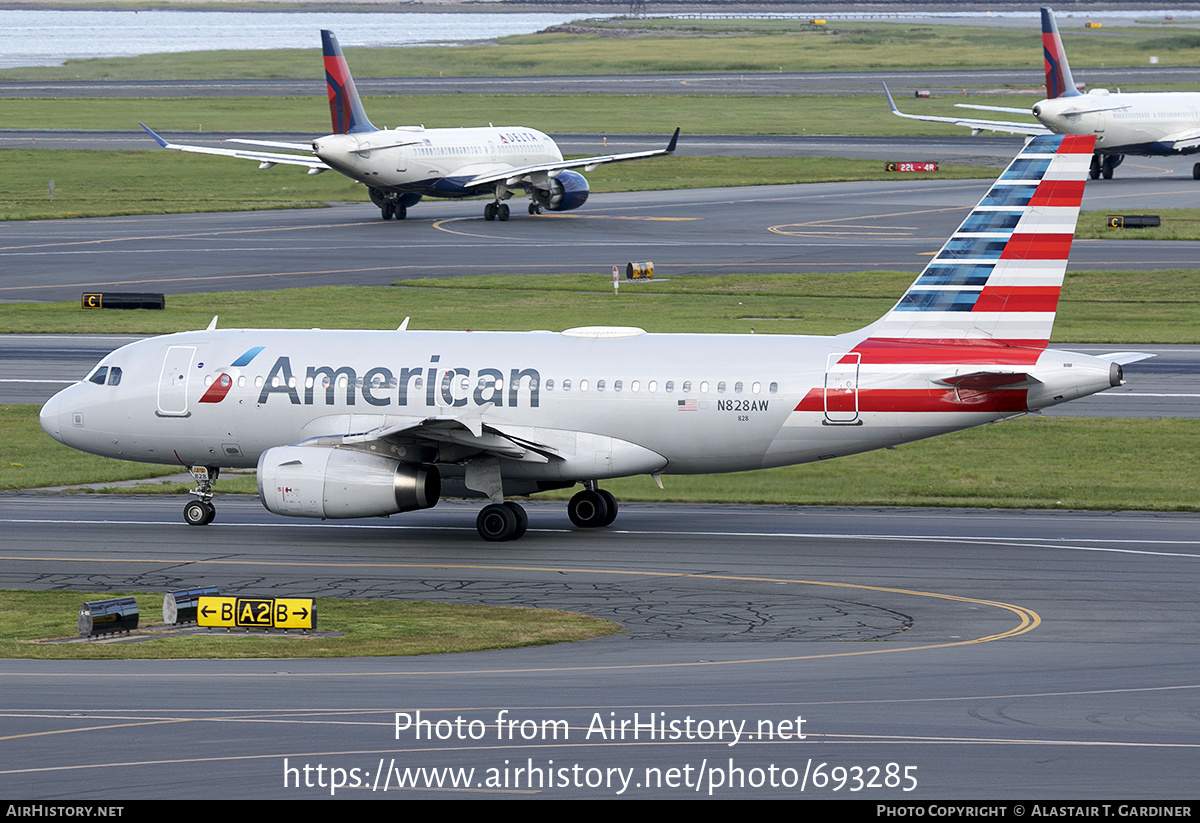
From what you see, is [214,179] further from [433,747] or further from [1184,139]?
[433,747]

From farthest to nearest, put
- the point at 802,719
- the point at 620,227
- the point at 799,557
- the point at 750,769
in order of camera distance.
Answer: the point at 620,227, the point at 799,557, the point at 802,719, the point at 750,769

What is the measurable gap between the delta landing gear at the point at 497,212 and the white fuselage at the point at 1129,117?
36259 millimetres

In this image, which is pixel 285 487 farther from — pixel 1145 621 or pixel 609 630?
pixel 1145 621

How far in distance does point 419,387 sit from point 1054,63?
8116cm

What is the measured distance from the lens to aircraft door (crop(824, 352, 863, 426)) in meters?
33.5

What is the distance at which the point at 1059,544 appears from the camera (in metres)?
33.5

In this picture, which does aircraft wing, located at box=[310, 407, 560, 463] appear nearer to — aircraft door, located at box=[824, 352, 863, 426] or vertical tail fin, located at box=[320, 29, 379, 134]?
aircraft door, located at box=[824, 352, 863, 426]

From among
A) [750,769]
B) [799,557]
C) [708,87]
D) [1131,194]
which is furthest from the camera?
[708,87]

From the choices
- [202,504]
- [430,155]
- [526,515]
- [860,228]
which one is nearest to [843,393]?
[526,515]

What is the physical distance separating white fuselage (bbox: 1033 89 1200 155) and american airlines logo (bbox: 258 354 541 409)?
253 feet

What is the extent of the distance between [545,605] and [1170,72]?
563 feet

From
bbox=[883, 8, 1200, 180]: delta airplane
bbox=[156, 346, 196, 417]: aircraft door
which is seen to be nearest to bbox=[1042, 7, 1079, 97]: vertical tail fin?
bbox=[883, 8, 1200, 180]: delta airplane

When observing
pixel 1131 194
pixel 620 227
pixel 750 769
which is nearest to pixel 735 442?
pixel 750 769

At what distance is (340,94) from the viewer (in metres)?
86.8
